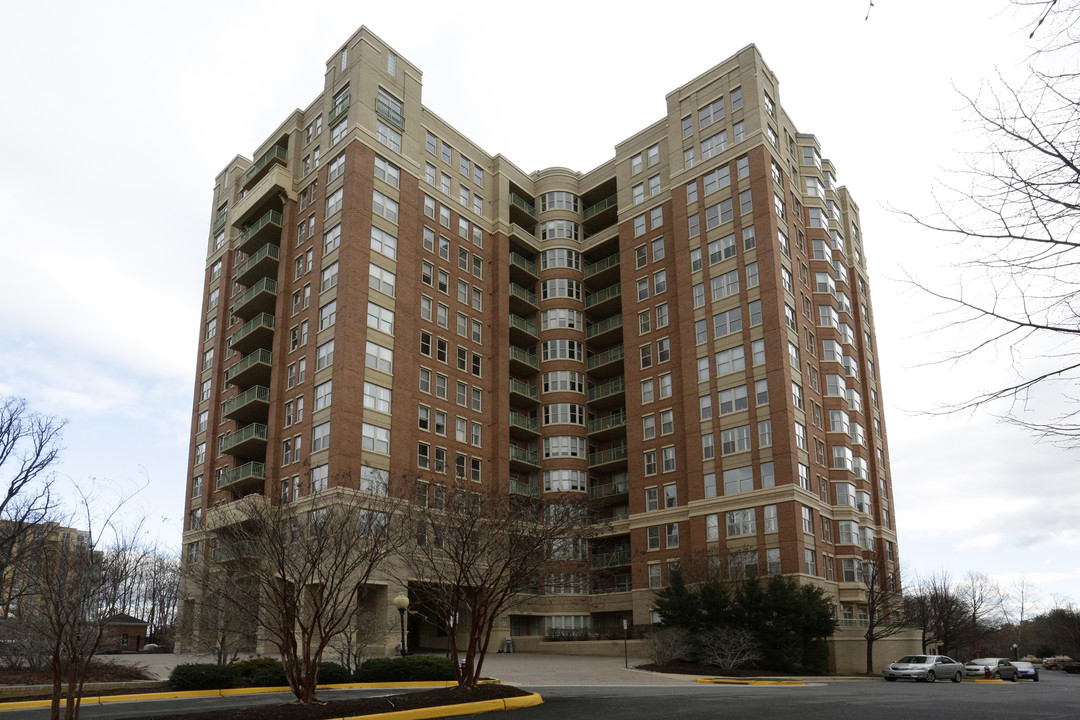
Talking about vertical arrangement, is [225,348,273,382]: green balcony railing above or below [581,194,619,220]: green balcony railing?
below

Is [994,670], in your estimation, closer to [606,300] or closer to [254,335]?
[606,300]

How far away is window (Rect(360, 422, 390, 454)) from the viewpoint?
1996 inches

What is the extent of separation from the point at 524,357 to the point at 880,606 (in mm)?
30580

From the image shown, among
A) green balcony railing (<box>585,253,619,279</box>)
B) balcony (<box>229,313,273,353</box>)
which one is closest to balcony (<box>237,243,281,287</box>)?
balcony (<box>229,313,273,353</box>)

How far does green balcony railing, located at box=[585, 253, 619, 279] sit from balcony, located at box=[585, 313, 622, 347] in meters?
4.06

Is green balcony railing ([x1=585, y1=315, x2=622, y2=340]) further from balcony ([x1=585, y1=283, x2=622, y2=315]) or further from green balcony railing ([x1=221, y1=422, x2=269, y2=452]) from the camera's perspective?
green balcony railing ([x1=221, y1=422, x2=269, y2=452])

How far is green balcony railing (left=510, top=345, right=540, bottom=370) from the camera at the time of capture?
6469 cm

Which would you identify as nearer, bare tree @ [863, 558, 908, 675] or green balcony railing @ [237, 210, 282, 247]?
bare tree @ [863, 558, 908, 675]

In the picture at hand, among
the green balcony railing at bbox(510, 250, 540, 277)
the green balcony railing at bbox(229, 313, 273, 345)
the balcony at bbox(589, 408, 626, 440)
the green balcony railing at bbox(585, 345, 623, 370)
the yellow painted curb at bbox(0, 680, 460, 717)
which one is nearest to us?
the yellow painted curb at bbox(0, 680, 460, 717)

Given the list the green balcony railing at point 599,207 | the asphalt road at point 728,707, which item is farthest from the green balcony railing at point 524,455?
the asphalt road at point 728,707

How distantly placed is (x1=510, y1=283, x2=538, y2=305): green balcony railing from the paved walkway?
28222 millimetres

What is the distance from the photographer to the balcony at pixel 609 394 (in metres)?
64.8

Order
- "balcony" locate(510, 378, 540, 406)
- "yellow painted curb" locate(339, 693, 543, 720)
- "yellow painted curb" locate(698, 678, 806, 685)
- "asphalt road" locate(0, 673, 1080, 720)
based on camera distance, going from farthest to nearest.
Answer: "balcony" locate(510, 378, 540, 406), "yellow painted curb" locate(698, 678, 806, 685), "asphalt road" locate(0, 673, 1080, 720), "yellow painted curb" locate(339, 693, 543, 720)

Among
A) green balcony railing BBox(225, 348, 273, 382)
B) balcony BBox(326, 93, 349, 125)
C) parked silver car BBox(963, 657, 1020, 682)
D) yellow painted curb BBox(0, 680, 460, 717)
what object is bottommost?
parked silver car BBox(963, 657, 1020, 682)
